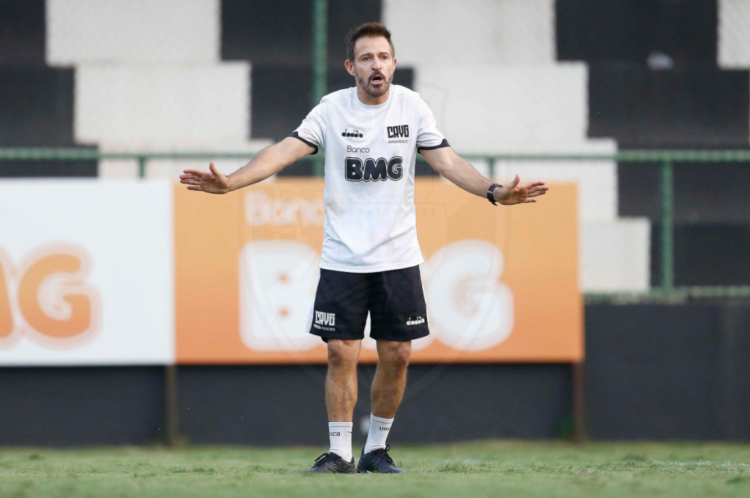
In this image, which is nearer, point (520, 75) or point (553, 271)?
point (553, 271)

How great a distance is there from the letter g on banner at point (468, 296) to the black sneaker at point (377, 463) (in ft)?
8.97

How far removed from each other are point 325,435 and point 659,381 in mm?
2375

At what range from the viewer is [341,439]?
488 centimetres

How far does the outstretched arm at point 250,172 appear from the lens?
4.66 meters

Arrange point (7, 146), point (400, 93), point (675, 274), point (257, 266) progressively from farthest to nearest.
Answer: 1. point (7, 146)
2. point (675, 274)
3. point (257, 266)
4. point (400, 93)

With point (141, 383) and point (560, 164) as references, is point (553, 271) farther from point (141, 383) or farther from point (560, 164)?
point (141, 383)

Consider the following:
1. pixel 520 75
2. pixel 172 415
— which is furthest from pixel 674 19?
pixel 172 415

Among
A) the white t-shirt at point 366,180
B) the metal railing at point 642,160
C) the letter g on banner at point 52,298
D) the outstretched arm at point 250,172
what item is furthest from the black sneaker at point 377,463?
the metal railing at point 642,160

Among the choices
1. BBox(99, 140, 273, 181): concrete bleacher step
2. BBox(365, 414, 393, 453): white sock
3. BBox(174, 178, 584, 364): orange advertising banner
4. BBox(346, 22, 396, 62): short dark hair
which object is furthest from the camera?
BBox(99, 140, 273, 181): concrete bleacher step

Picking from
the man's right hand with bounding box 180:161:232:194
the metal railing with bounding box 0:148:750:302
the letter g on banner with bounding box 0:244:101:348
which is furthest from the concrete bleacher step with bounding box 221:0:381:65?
the man's right hand with bounding box 180:161:232:194

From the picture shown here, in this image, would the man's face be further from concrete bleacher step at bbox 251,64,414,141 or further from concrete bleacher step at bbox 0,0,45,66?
concrete bleacher step at bbox 0,0,45,66

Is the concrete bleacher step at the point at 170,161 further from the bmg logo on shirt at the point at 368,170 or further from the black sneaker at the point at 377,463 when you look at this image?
the black sneaker at the point at 377,463

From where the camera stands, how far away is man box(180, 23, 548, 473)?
16.2ft

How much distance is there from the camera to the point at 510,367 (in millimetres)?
8008
